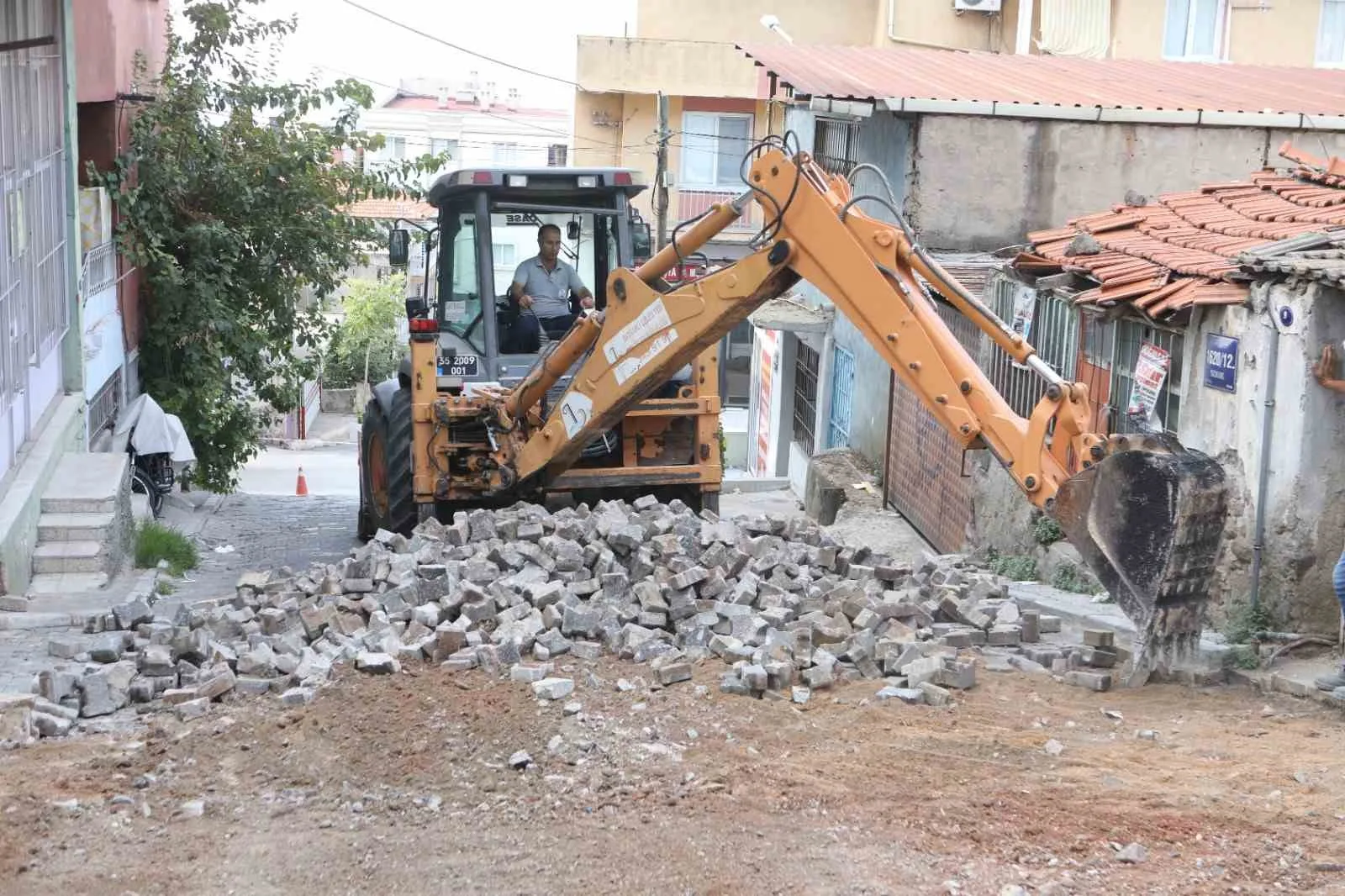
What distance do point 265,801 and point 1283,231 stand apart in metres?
6.79

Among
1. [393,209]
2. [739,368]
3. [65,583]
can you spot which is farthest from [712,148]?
[65,583]

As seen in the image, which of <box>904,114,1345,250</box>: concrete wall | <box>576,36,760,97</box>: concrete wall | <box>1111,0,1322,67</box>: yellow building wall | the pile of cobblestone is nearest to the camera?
the pile of cobblestone

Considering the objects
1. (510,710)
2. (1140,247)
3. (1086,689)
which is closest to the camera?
(510,710)

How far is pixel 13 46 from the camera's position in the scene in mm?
10922

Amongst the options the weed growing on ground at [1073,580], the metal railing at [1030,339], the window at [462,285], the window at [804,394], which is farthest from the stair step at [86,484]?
the window at [804,394]

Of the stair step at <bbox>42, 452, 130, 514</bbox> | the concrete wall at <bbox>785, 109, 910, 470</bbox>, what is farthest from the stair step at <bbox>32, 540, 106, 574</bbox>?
the concrete wall at <bbox>785, 109, 910, 470</bbox>

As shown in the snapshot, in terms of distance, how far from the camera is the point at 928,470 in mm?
13758

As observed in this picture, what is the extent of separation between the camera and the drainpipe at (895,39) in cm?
2733

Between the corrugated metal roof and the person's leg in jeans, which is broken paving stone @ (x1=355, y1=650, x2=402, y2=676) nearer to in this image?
the person's leg in jeans

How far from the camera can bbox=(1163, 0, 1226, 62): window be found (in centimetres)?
2466

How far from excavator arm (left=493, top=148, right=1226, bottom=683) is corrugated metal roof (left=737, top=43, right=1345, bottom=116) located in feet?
19.4

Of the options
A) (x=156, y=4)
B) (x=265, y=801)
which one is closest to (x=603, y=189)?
(x=265, y=801)

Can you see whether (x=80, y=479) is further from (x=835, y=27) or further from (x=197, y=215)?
(x=835, y=27)

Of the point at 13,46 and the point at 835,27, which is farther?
the point at 835,27
